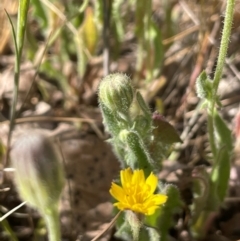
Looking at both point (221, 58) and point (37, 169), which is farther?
point (221, 58)

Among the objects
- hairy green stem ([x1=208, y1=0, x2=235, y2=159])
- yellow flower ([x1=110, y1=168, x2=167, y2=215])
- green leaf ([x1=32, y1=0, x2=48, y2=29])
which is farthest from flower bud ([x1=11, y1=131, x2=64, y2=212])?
green leaf ([x1=32, y1=0, x2=48, y2=29])

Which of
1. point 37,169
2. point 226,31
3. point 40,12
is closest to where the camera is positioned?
point 37,169

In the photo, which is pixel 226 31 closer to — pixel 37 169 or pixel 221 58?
pixel 221 58

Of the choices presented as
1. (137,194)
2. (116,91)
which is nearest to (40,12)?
(116,91)

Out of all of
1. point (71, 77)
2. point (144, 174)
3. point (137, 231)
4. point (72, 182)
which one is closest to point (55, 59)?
point (71, 77)

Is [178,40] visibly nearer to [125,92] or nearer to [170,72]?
[170,72]

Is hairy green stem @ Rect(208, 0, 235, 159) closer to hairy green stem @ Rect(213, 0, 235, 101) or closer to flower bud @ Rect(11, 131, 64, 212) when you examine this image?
hairy green stem @ Rect(213, 0, 235, 101)

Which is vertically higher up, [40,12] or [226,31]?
[40,12]
